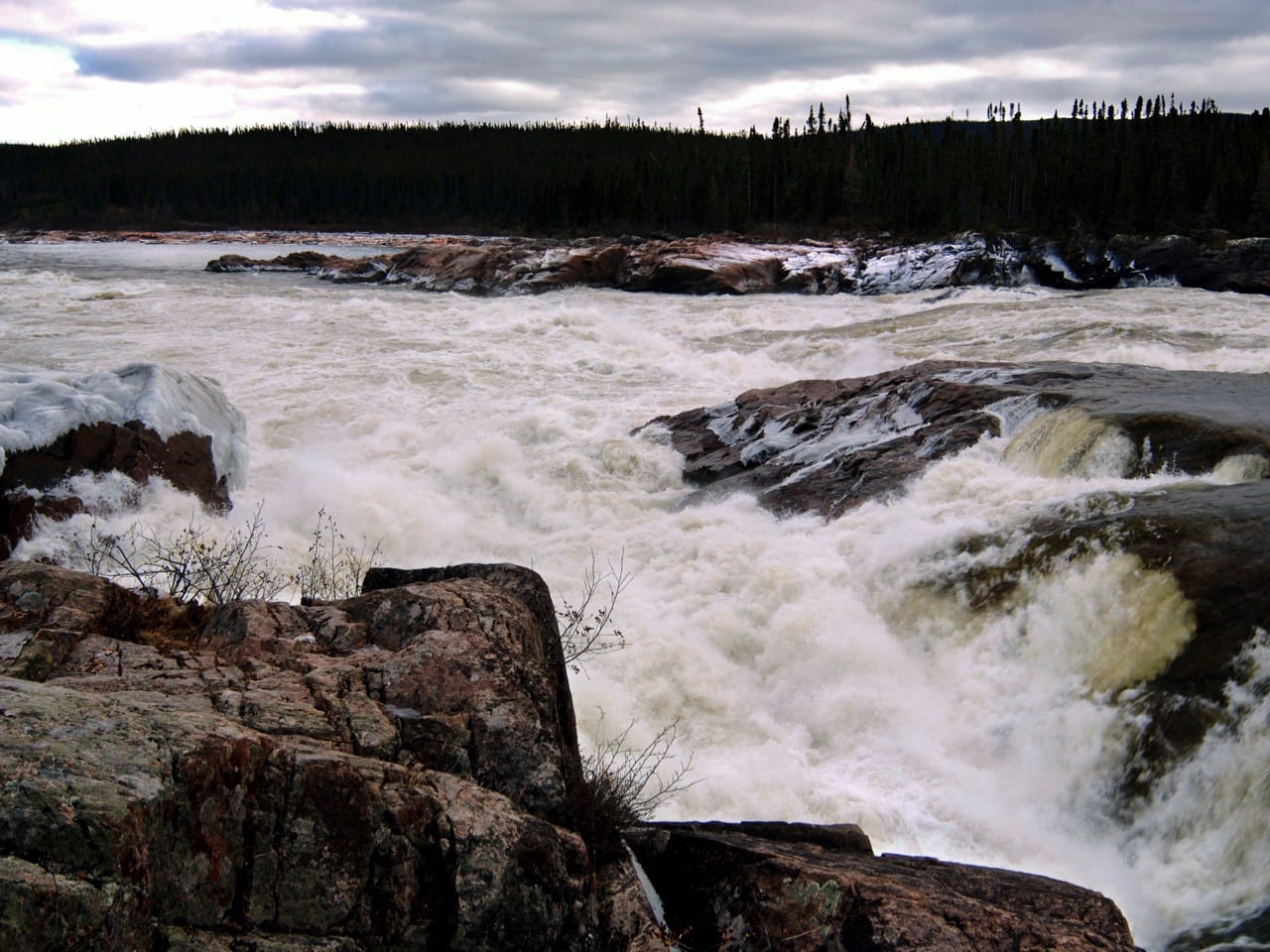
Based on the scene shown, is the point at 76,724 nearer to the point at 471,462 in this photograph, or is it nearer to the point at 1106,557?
the point at 1106,557

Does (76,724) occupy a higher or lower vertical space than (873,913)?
higher

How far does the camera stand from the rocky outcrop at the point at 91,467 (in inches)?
398

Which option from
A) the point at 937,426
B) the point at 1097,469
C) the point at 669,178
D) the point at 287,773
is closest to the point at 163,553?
the point at 287,773

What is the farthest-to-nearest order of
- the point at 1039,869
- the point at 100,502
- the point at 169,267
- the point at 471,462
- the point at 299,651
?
the point at 169,267, the point at 471,462, the point at 100,502, the point at 1039,869, the point at 299,651

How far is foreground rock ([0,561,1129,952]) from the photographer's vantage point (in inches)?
114

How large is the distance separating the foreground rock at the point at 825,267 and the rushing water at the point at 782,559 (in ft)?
54.5

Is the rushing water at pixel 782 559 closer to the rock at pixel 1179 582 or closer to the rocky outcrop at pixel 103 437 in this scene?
the rock at pixel 1179 582

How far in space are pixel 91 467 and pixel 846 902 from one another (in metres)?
9.82

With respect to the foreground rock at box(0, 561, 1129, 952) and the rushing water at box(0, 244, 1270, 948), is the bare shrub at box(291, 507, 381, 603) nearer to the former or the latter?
the rushing water at box(0, 244, 1270, 948)

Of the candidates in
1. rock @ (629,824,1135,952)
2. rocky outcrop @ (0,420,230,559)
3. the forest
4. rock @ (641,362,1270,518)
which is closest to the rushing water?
rocky outcrop @ (0,420,230,559)

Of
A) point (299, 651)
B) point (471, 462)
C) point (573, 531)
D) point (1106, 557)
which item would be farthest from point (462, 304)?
point (299, 651)

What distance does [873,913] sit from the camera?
160 inches

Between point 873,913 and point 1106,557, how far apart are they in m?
5.71

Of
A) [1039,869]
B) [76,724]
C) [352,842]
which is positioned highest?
[76,724]
